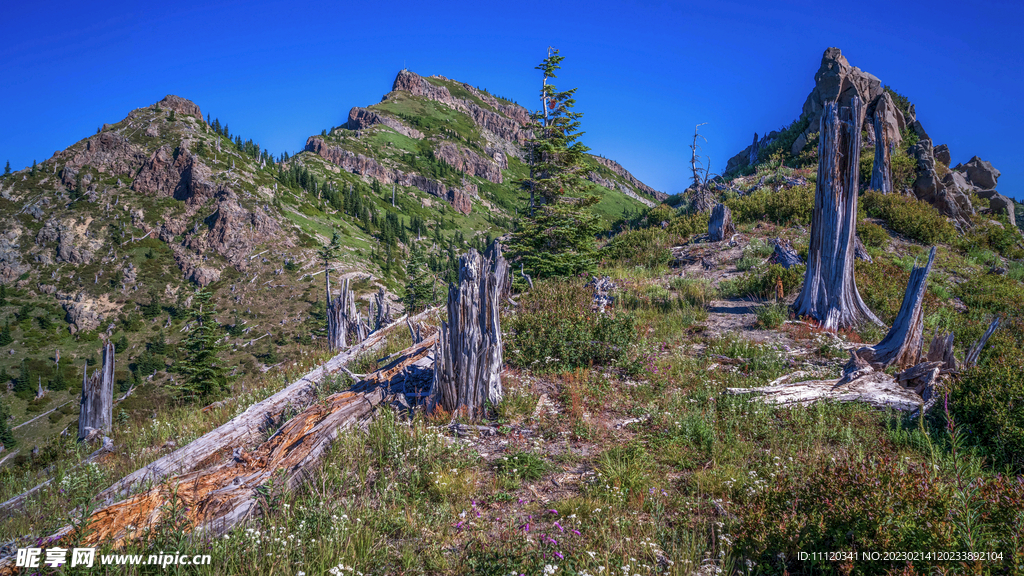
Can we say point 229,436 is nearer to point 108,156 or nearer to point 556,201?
point 556,201

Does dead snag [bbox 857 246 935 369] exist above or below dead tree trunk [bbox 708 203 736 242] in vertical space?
below

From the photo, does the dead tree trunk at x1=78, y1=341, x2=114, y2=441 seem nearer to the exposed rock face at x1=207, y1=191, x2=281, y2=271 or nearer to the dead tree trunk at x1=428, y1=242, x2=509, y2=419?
the dead tree trunk at x1=428, y1=242, x2=509, y2=419

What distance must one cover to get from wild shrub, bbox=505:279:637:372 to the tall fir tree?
6435mm

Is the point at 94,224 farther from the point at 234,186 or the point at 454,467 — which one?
the point at 454,467

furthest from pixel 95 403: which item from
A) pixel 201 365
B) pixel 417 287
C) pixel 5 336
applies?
pixel 5 336

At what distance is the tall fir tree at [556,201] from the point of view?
16094 millimetres

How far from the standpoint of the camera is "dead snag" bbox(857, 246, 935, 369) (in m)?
7.60

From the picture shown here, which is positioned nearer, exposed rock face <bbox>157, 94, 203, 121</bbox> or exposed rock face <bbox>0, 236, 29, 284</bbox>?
exposed rock face <bbox>0, 236, 29, 284</bbox>

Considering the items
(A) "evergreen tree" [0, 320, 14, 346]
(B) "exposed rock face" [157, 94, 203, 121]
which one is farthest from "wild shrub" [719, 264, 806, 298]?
(B) "exposed rock face" [157, 94, 203, 121]

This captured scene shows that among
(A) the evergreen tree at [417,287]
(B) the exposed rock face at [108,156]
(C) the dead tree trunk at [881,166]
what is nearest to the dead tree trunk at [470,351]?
(C) the dead tree trunk at [881,166]

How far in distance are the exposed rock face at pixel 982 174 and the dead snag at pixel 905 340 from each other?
3273 centimetres

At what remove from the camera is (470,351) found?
6434mm

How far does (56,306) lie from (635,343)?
18151 cm

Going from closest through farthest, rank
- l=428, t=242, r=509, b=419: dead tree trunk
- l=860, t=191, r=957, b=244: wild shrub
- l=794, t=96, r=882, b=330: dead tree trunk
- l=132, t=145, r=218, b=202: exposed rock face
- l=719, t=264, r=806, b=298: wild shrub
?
l=428, t=242, r=509, b=419: dead tree trunk → l=794, t=96, r=882, b=330: dead tree trunk → l=719, t=264, r=806, b=298: wild shrub → l=860, t=191, r=957, b=244: wild shrub → l=132, t=145, r=218, b=202: exposed rock face
